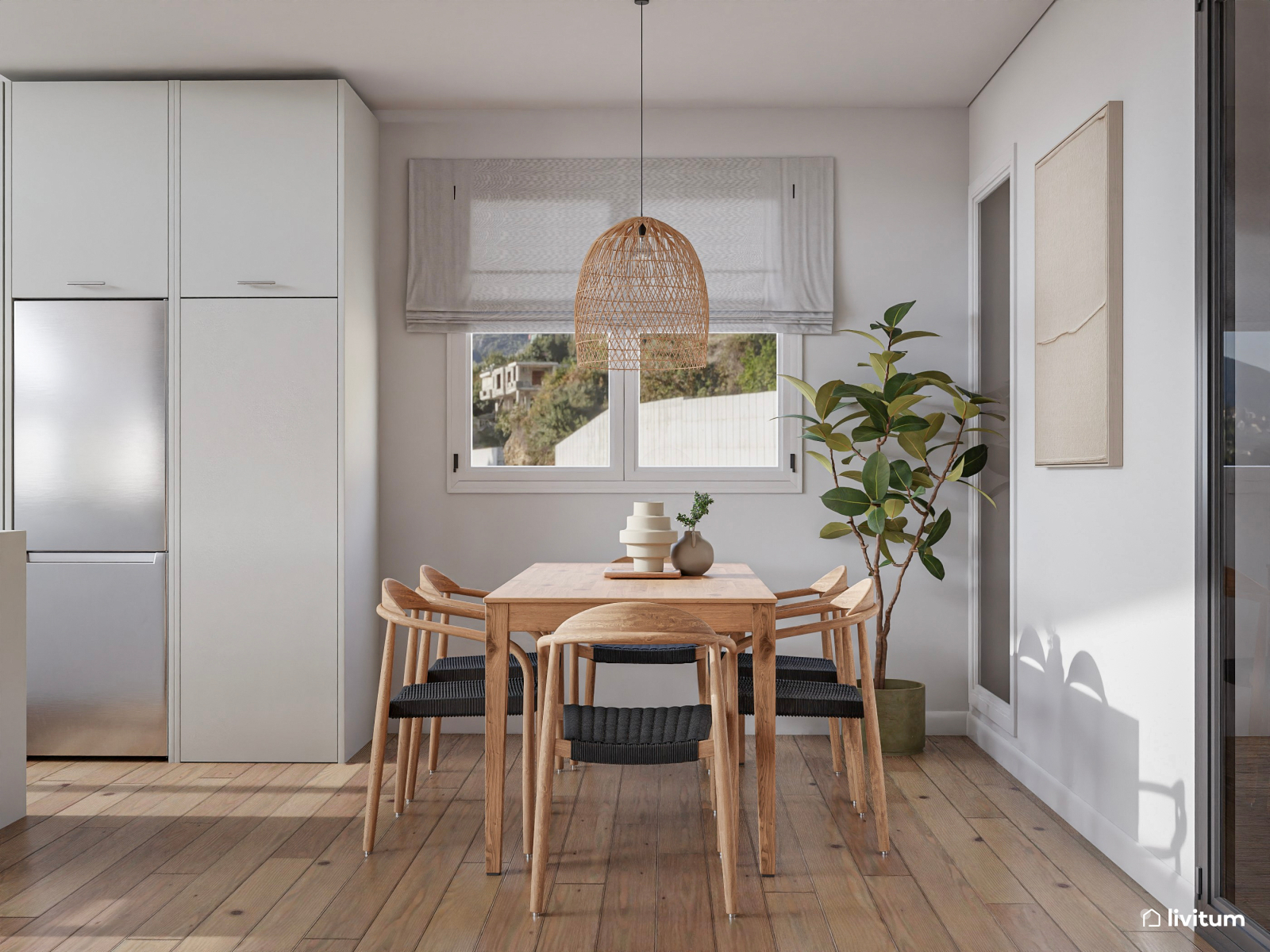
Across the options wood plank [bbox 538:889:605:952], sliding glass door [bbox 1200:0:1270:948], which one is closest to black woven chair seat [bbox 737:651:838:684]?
wood plank [bbox 538:889:605:952]

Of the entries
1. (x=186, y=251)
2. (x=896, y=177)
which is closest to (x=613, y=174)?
(x=896, y=177)

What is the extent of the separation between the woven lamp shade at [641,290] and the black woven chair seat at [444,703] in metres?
1.24

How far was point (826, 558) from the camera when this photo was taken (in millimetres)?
4398

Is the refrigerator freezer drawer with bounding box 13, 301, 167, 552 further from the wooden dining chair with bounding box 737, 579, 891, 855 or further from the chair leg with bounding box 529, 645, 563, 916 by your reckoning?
the wooden dining chair with bounding box 737, 579, 891, 855

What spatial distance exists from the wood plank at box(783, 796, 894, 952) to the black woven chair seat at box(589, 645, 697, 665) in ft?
2.22

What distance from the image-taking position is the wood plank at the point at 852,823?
2.81m

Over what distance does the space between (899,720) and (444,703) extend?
2.06 m

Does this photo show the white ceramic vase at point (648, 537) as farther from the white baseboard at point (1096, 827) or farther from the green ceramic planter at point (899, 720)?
the white baseboard at point (1096, 827)

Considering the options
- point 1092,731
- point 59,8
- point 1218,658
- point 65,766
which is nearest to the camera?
point 1218,658

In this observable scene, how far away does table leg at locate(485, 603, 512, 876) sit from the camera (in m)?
2.75

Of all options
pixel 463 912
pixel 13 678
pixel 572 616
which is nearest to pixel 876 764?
pixel 572 616

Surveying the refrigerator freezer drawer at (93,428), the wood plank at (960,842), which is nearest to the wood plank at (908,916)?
the wood plank at (960,842)

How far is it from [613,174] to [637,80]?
46cm

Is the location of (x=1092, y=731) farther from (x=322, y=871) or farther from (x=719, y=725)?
(x=322, y=871)
